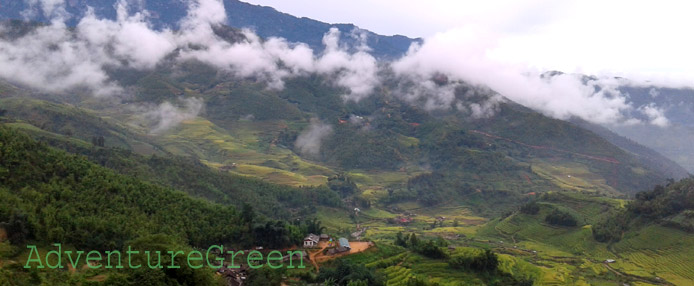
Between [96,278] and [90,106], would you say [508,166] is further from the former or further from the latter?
[90,106]

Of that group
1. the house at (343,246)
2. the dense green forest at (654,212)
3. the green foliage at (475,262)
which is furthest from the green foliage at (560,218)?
the house at (343,246)

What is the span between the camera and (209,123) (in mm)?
179000

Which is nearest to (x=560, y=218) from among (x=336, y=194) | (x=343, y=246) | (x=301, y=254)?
(x=343, y=246)

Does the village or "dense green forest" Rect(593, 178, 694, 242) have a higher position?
"dense green forest" Rect(593, 178, 694, 242)

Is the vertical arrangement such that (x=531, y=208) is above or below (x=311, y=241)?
above

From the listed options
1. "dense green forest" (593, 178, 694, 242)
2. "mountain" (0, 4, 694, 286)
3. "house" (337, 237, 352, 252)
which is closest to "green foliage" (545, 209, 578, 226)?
"mountain" (0, 4, 694, 286)

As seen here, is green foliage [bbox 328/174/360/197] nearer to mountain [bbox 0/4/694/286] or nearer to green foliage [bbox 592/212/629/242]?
mountain [bbox 0/4/694/286]

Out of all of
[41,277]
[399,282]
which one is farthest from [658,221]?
[41,277]

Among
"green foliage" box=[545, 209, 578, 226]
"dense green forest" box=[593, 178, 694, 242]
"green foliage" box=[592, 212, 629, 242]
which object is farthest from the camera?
"green foliage" box=[545, 209, 578, 226]

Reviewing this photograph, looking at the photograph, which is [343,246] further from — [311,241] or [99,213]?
[99,213]

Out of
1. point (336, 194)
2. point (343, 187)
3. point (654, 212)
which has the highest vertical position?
point (654, 212)

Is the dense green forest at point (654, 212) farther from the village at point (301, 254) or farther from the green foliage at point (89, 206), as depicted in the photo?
the green foliage at point (89, 206)

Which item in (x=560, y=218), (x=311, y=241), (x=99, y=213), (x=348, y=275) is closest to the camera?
(x=348, y=275)

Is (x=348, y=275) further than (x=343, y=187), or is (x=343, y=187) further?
(x=343, y=187)
